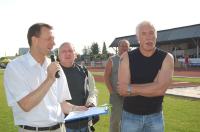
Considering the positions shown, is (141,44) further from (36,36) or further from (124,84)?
(36,36)

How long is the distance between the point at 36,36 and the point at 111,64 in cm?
373

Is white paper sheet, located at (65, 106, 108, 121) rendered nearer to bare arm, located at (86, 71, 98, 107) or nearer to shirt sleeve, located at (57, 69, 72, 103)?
shirt sleeve, located at (57, 69, 72, 103)

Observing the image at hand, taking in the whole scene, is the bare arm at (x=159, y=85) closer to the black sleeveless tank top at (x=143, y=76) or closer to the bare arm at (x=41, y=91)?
the black sleeveless tank top at (x=143, y=76)

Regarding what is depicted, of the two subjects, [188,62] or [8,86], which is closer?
[8,86]

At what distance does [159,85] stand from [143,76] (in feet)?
0.77

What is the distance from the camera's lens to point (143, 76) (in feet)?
16.4

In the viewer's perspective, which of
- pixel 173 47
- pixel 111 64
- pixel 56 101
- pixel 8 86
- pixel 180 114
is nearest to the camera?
pixel 8 86

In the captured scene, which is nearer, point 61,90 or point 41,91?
point 41,91

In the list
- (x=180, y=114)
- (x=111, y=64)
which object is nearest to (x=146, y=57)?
(x=111, y=64)

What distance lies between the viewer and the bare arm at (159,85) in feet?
16.0

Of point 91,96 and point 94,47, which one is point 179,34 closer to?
point 91,96

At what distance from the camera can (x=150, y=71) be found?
16.4 feet

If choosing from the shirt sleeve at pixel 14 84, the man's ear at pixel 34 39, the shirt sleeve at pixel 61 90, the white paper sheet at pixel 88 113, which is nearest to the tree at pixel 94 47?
the white paper sheet at pixel 88 113

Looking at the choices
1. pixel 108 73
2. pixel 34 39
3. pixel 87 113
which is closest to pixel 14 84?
pixel 34 39
